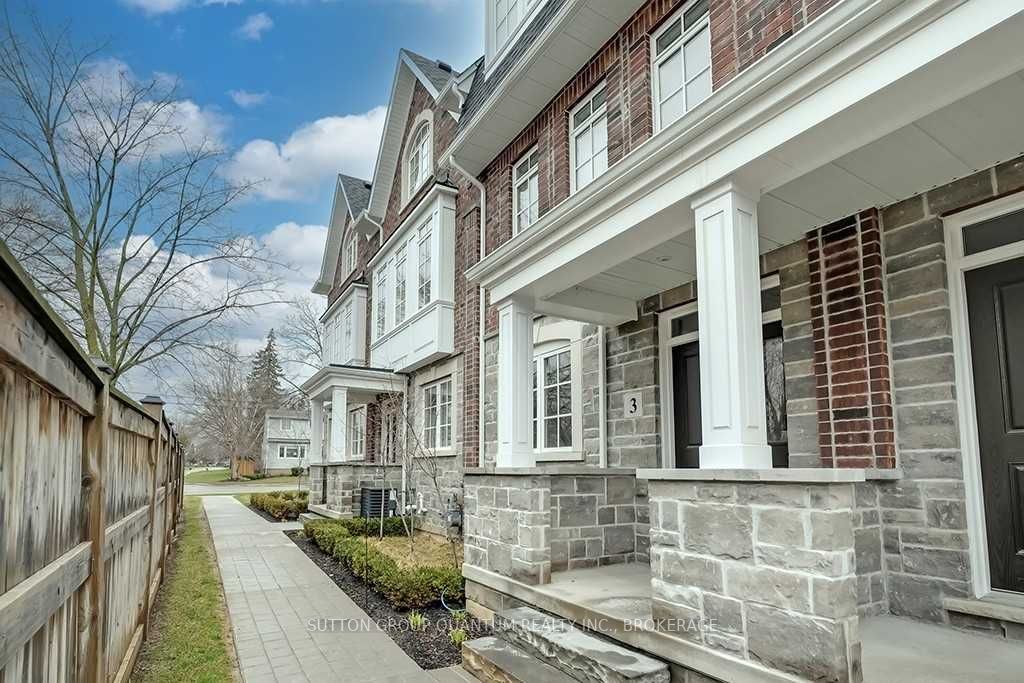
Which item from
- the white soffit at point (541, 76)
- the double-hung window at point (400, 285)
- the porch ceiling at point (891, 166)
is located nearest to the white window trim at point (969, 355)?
the porch ceiling at point (891, 166)

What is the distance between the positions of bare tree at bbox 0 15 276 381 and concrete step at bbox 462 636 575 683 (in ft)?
35.0

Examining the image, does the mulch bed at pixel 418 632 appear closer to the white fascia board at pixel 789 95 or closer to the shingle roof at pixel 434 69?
the white fascia board at pixel 789 95

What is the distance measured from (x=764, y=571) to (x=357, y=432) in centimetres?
1478

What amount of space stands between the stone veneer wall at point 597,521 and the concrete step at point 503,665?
973 millimetres

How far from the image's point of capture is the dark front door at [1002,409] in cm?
354

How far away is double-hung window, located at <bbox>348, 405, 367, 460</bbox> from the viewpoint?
1583cm

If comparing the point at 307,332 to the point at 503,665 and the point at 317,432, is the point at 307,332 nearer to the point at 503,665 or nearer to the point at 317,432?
the point at 317,432

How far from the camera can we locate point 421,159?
12273 mm

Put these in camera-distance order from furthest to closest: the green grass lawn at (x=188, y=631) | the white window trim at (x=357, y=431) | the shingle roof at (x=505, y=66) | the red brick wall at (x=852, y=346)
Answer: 1. the white window trim at (x=357, y=431)
2. the shingle roof at (x=505, y=66)
3. the green grass lawn at (x=188, y=631)
4. the red brick wall at (x=852, y=346)

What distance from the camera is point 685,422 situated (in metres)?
5.86

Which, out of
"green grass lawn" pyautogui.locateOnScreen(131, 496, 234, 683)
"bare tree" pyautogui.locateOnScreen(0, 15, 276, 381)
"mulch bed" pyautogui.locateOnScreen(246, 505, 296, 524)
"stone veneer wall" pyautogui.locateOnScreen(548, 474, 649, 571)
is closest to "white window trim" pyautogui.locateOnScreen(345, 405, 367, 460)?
"mulch bed" pyautogui.locateOnScreen(246, 505, 296, 524)

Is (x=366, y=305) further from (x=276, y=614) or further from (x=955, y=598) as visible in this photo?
(x=955, y=598)

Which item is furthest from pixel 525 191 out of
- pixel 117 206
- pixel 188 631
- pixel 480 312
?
pixel 117 206

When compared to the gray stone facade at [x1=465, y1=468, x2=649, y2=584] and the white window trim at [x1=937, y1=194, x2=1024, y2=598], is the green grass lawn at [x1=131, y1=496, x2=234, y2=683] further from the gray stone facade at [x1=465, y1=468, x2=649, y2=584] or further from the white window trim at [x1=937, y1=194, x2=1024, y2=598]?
the white window trim at [x1=937, y1=194, x2=1024, y2=598]
